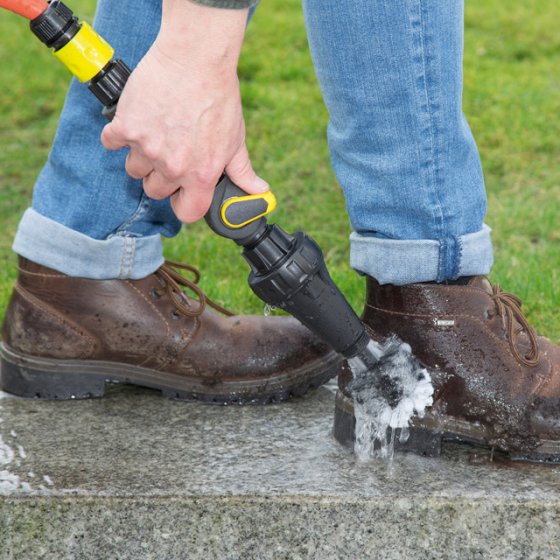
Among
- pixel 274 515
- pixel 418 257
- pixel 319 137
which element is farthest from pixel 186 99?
pixel 319 137

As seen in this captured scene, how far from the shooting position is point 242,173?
5.10 ft

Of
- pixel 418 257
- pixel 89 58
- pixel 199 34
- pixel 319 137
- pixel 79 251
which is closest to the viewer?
pixel 199 34

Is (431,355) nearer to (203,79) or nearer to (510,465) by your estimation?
(510,465)

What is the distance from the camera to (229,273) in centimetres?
348

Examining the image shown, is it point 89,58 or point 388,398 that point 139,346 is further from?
point 89,58

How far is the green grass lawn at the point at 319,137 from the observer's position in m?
3.47

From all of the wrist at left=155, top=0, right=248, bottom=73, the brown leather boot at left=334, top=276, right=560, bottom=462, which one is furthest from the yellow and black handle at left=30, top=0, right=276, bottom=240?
the brown leather boot at left=334, top=276, right=560, bottom=462

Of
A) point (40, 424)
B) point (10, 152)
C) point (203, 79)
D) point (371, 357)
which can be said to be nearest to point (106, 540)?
point (40, 424)

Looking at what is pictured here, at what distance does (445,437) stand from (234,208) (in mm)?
664

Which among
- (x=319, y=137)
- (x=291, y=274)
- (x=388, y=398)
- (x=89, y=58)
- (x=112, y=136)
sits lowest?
(x=388, y=398)

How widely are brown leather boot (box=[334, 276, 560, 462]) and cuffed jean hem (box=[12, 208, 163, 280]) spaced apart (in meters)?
0.59

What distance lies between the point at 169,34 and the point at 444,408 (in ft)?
2.99

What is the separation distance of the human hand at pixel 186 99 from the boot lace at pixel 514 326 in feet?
2.35

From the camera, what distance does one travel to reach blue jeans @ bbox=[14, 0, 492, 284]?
5.53 feet
